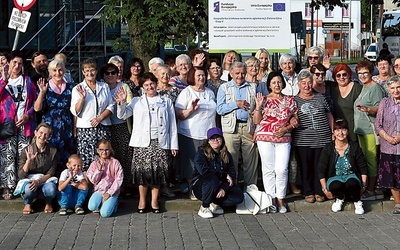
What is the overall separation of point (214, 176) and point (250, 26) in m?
3.78

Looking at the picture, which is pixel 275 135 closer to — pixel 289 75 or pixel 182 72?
pixel 289 75

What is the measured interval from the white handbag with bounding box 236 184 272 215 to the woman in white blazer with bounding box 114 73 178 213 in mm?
1036

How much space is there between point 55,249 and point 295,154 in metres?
3.65

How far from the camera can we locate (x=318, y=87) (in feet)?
35.7

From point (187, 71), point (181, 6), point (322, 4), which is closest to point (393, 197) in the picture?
point (187, 71)

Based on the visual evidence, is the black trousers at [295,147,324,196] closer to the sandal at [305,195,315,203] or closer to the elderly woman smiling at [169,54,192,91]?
the sandal at [305,195,315,203]

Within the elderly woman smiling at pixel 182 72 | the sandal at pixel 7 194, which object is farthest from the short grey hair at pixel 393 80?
the sandal at pixel 7 194

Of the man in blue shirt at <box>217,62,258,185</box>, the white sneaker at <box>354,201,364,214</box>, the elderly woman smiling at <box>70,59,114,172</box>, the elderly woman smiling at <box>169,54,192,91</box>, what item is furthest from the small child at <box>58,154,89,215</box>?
the white sneaker at <box>354,201,364,214</box>

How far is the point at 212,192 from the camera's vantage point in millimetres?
9969

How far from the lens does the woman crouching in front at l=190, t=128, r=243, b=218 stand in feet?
32.8

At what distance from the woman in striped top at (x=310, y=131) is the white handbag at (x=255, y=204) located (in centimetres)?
66

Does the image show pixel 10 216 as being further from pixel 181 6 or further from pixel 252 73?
pixel 181 6

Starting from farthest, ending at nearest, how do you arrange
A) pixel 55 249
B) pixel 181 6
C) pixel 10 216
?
pixel 181 6, pixel 10 216, pixel 55 249

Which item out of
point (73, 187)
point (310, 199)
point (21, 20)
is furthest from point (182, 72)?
point (21, 20)
